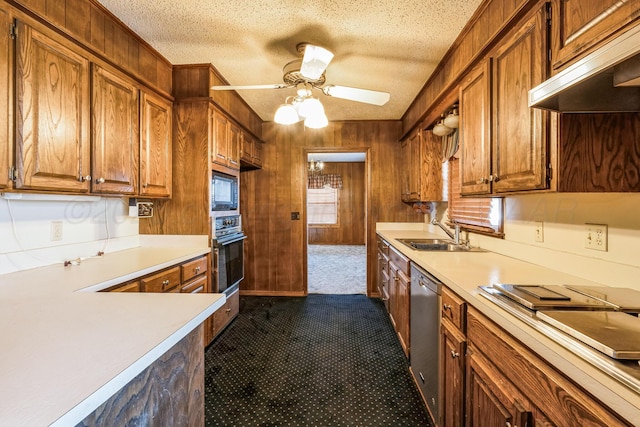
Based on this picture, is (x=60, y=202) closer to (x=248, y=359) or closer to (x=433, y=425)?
(x=248, y=359)

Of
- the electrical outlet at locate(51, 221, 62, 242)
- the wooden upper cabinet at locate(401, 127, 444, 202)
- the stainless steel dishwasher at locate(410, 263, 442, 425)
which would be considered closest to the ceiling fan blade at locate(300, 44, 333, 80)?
the stainless steel dishwasher at locate(410, 263, 442, 425)

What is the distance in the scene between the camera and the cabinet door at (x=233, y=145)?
2.91 meters

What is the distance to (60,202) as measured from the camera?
1.88 meters

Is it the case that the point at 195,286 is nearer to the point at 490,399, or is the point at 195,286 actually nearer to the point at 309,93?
the point at 309,93

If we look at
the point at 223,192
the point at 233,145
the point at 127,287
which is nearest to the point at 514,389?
the point at 127,287

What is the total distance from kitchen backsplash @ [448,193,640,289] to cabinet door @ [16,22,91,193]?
2.45 metres

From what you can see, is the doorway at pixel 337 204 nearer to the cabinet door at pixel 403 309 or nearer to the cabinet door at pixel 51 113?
the cabinet door at pixel 403 309

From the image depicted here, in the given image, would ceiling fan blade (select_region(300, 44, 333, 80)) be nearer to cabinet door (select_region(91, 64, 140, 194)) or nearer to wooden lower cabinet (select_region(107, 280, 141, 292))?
cabinet door (select_region(91, 64, 140, 194))

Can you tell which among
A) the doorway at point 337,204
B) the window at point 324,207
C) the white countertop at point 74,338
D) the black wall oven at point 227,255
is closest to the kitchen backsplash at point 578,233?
the white countertop at point 74,338

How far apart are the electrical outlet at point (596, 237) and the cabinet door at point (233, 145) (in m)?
2.72

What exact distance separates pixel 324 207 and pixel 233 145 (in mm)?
5686

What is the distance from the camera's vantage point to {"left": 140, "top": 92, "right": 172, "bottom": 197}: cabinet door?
7.20 ft

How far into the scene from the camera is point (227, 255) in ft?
9.30

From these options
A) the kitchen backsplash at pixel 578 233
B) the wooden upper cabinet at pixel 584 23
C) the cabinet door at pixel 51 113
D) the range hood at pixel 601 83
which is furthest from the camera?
the cabinet door at pixel 51 113
